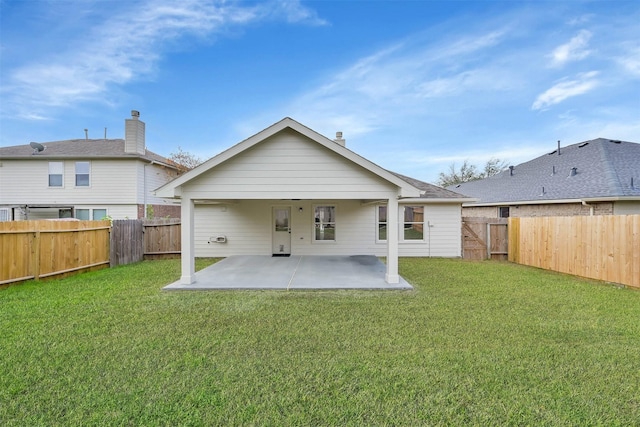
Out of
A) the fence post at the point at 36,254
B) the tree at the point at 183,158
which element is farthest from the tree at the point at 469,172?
the fence post at the point at 36,254

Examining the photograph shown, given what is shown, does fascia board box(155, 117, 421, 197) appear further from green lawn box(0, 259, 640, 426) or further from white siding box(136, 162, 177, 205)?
white siding box(136, 162, 177, 205)

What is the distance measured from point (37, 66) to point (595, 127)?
3028 centimetres

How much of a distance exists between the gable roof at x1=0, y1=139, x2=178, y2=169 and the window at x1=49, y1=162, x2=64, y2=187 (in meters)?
0.42

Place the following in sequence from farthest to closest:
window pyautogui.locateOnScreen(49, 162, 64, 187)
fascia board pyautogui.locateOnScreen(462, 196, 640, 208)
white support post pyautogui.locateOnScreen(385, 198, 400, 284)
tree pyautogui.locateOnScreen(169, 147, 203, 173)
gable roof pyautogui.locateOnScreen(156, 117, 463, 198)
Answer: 1. tree pyautogui.locateOnScreen(169, 147, 203, 173)
2. window pyautogui.locateOnScreen(49, 162, 64, 187)
3. fascia board pyautogui.locateOnScreen(462, 196, 640, 208)
4. white support post pyautogui.locateOnScreen(385, 198, 400, 284)
5. gable roof pyautogui.locateOnScreen(156, 117, 463, 198)

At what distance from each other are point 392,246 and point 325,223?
5610 millimetres

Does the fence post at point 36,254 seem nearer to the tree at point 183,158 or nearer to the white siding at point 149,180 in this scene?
the white siding at point 149,180

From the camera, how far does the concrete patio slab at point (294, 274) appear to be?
7.78 meters

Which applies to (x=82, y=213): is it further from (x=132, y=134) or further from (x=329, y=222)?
(x=329, y=222)

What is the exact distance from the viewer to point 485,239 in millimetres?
13398

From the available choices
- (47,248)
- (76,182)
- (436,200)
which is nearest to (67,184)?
(76,182)

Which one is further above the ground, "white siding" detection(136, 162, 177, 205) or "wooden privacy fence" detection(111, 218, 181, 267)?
"white siding" detection(136, 162, 177, 205)

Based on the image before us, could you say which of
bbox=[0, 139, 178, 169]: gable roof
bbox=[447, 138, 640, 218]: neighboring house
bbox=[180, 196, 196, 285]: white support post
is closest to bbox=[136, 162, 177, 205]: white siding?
bbox=[0, 139, 178, 169]: gable roof

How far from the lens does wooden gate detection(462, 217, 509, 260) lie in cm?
1324

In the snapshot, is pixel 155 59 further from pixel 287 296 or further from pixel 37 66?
pixel 287 296
